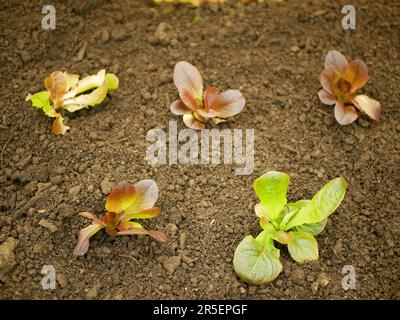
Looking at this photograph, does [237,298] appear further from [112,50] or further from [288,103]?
[112,50]

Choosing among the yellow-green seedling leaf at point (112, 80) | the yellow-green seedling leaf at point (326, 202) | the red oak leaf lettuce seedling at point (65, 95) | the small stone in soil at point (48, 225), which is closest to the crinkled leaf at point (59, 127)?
the red oak leaf lettuce seedling at point (65, 95)

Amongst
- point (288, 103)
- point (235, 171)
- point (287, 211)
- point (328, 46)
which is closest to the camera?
point (287, 211)

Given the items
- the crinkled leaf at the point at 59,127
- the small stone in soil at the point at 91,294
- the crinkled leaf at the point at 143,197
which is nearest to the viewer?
the small stone in soil at the point at 91,294

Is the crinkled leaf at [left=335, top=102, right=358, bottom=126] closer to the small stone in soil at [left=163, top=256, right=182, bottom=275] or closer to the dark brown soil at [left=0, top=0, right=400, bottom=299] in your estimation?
the dark brown soil at [left=0, top=0, right=400, bottom=299]

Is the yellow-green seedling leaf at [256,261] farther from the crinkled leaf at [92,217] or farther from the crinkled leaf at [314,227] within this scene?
the crinkled leaf at [92,217]

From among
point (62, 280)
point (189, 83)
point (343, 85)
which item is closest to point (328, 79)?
point (343, 85)

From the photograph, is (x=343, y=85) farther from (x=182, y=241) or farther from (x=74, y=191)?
(x=74, y=191)

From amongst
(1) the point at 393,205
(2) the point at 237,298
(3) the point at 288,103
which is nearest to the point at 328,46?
(3) the point at 288,103
